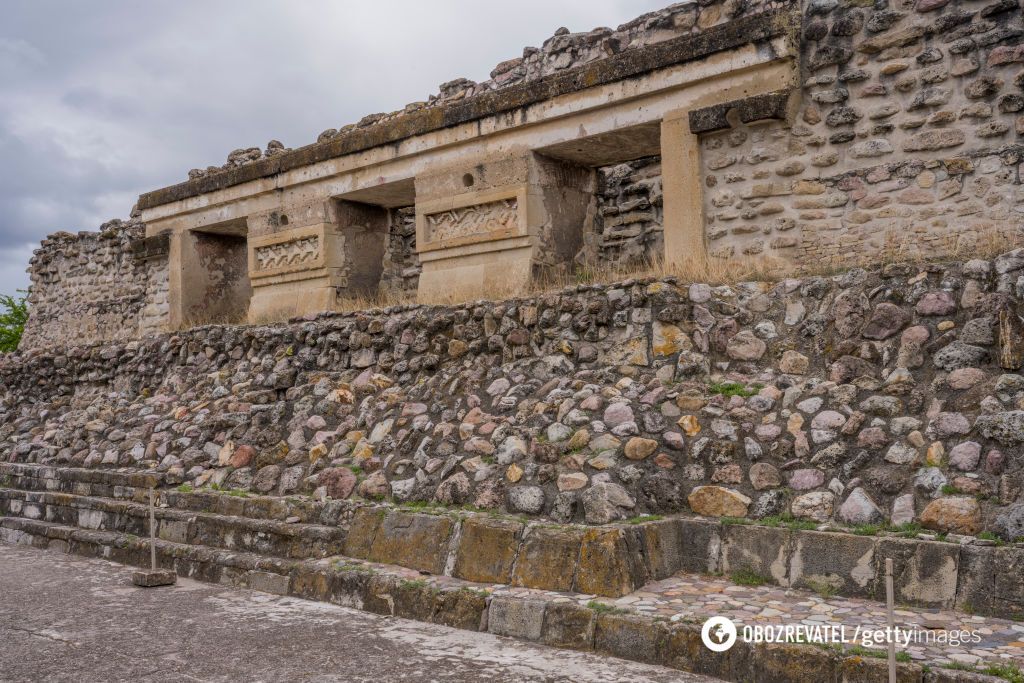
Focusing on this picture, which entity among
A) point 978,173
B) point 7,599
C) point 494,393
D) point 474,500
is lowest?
point 7,599

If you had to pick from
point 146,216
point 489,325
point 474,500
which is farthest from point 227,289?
point 474,500

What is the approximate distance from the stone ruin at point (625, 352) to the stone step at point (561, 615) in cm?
3

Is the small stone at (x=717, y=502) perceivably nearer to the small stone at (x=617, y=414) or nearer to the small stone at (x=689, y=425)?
the small stone at (x=689, y=425)

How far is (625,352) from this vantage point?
6.13 m

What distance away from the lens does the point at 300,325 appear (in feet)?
27.7

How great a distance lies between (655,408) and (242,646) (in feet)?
8.87

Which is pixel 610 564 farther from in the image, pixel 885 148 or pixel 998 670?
pixel 885 148

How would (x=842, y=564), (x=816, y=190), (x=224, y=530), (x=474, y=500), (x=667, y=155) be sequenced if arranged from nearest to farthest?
1. (x=842, y=564)
2. (x=474, y=500)
3. (x=224, y=530)
4. (x=816, y=190)
5. (x=667, y=155)

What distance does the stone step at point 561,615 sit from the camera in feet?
11.0

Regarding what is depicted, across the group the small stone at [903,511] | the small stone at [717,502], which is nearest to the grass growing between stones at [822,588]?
the small stone at [903,511]

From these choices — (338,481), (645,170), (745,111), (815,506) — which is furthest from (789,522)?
(645,170)

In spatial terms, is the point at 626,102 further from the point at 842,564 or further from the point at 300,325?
the point at 842,564

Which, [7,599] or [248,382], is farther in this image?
[248,382]

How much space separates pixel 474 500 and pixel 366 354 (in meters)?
2.76
